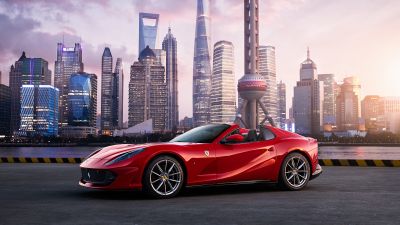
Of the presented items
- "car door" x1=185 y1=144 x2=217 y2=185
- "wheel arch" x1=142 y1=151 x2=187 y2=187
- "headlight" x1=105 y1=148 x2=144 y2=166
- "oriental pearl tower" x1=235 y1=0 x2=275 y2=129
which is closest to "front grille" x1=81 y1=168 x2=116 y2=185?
"headlight" x1=105 y1=148 x2=144 y2=166

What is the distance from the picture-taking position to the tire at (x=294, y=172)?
9.21m

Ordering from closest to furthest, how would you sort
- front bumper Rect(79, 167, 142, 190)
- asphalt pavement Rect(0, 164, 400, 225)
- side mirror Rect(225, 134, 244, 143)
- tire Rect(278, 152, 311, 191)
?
asphalt pavement Rect(0, 164, 400, 225) < front bumper Rect(79, 167, 142, 190) < side mirror Rect(225, 134, 244, 143) < tire Rect(278, 152, 311, 191)

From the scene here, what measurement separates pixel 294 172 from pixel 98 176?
11.8 ft

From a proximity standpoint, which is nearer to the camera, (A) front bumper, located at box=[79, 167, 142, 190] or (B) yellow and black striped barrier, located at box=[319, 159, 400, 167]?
(A) front bumper, located at box=[79, 167, 142, 190]

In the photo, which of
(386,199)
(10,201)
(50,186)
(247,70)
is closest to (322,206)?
(386,199)

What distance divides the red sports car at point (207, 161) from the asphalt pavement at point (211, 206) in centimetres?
27

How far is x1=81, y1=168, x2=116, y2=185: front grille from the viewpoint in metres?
7.89

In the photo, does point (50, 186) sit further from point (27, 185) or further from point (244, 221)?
point (244, 221)

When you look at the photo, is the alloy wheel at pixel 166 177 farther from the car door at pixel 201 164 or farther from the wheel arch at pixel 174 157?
the car door at pixel 201 164

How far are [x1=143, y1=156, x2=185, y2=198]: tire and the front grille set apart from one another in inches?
20.8

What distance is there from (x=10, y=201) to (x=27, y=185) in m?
2.83

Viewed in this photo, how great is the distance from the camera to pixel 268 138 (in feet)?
30.5

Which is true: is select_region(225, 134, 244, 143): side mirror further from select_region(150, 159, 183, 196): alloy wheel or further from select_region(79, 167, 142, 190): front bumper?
select_region(79, 167, 142, 190): front bumper

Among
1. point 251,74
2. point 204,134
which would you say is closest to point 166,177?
point 204,134
